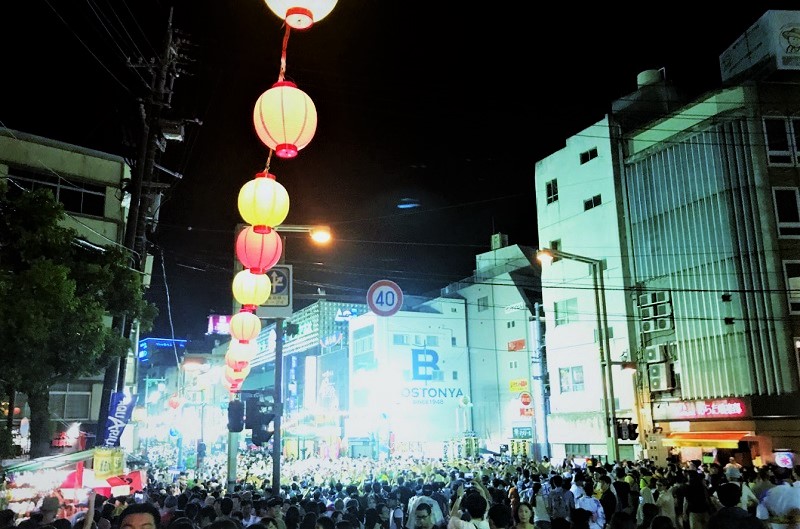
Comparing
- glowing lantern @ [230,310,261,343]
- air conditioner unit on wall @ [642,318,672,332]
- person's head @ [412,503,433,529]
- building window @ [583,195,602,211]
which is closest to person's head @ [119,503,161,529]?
person's head @ [412,503,433,529]

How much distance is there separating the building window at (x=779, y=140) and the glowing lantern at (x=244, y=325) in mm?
20038

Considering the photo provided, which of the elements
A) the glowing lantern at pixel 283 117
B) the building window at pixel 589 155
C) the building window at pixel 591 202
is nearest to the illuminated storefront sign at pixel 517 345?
the building window at pixel 591 202

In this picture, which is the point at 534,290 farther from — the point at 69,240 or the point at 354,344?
the point at 69,240

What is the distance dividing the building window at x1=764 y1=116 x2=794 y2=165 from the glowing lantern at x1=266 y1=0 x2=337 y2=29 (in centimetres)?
2236

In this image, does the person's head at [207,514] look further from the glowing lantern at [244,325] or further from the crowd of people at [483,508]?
the glowing lantern at [244,325]

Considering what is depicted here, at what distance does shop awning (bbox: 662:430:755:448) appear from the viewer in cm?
2309

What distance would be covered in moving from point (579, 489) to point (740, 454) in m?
13.0

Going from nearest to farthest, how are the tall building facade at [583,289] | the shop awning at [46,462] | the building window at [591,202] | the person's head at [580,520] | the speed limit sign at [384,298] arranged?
the person's head at [580,520] < the shop awning at [46,462] < the speed limit sign at [384,298] < the tall building facade at [583,289] < the building window at [591,202]

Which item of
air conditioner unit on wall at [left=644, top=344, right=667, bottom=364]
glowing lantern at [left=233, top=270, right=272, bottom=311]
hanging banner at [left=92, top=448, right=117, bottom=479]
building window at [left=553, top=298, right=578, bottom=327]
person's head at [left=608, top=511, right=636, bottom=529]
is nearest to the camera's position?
person's head at [left=608, top=511, right=636, bottom=529]

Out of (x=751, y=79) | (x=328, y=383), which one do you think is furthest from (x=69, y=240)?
(x=328, y=383)

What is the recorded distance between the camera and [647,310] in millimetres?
27312

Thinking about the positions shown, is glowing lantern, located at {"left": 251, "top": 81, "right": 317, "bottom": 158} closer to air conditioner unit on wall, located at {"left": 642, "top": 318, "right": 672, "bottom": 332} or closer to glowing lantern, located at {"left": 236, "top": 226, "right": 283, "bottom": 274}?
glowing lantern, located at {"left": 236, "top": 226, "right": 283, "bottom": 274}

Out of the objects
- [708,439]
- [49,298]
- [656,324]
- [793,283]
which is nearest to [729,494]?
[49,298]

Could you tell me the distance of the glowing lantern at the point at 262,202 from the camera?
401 inches
